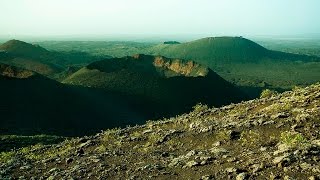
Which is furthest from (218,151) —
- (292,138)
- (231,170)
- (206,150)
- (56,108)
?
(56,108)

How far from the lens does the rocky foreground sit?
34.2ft

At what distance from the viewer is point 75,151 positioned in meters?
17.4

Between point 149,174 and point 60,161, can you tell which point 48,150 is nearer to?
point 60,161

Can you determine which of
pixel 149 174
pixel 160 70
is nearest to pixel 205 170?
pixel 149 174

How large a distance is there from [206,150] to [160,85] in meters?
83.6

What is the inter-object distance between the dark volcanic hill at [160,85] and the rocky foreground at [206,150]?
2600 inches

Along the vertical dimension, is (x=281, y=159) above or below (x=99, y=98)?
above

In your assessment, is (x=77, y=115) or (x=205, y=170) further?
(x=77, y=115)

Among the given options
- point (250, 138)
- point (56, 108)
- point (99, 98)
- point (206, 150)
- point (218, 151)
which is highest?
point (250, 138)

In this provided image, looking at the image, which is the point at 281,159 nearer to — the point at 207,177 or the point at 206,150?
the point at 207,177

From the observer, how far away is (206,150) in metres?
13.5

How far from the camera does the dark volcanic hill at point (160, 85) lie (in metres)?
91.9

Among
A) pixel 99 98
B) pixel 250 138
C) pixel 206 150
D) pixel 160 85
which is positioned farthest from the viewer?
pixel 160 85

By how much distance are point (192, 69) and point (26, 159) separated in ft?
356
